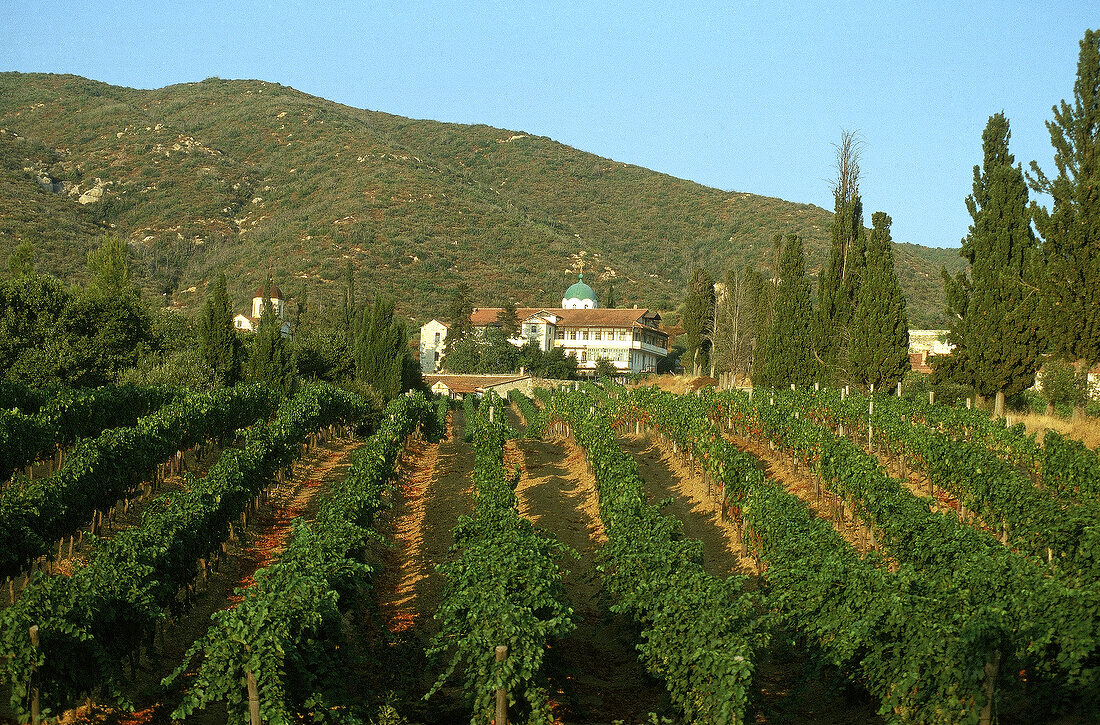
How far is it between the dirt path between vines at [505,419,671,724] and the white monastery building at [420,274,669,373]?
56.6m

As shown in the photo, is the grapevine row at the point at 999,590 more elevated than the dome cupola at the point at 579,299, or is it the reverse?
the dome cupola at the point at 579,299

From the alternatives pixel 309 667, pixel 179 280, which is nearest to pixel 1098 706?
pixel 309 667

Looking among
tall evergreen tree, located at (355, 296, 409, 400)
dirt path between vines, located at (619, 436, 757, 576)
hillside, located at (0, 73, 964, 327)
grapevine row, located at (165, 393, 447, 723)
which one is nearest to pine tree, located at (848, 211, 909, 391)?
dirt path between vines, located at (619, 436, 757, 576)

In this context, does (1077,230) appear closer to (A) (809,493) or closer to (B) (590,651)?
(A) (809,493)

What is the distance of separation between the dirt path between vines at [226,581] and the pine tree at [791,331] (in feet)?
61.7

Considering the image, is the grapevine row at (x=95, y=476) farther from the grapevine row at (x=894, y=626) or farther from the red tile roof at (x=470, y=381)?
the red tile roof at (x=470, y=381)

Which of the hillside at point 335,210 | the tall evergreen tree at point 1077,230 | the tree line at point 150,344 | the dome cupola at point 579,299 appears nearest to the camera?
the tall evergreen tree at point 1077,230

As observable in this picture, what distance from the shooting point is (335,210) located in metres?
105

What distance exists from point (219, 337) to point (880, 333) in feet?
Result: 86.0

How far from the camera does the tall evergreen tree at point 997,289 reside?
96.6 ft

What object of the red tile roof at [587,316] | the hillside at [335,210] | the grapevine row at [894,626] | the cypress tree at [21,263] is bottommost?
the grapevine row at [894,626]

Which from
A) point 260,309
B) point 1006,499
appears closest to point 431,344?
point 260,309

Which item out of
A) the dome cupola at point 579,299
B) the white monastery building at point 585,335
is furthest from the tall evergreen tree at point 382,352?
the dome cupola at point 579,299

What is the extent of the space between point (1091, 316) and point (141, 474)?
79.7 ft
